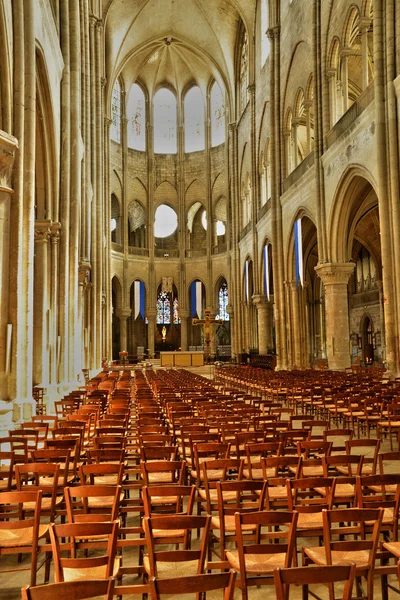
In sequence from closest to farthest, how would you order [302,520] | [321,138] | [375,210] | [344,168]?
1. [302,520]
2. [344,168]
3. [321,138]
4. [375,210]

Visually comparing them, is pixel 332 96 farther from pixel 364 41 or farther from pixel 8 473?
pixel 8 473

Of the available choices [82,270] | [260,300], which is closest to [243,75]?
[260,300]

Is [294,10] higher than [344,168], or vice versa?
[294,10]

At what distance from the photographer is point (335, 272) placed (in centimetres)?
2653

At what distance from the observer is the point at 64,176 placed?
2198 cm

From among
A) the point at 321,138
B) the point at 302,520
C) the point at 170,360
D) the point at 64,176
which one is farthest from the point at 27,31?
the point at 170,360

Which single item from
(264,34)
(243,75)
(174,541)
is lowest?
(174,541)

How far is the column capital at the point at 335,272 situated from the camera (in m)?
26.5

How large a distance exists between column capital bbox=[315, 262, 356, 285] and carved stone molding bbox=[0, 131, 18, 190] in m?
16.6

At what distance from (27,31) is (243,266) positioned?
3566cm

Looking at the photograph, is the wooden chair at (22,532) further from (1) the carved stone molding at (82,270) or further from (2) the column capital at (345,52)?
(2) the column capital at (345,52)

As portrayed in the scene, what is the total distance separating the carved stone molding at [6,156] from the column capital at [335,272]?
16575mm

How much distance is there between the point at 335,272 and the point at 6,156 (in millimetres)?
17285

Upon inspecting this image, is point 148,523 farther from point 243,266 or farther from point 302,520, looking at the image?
point 243,266
